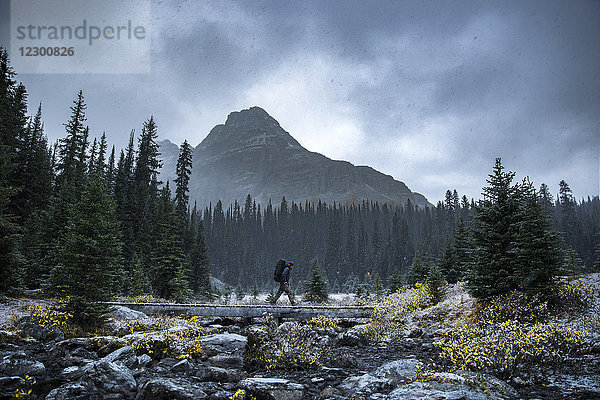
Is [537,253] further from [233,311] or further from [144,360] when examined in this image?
[144,360]

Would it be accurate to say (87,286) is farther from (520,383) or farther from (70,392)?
(520,383)

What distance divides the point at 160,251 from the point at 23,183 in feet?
59.4

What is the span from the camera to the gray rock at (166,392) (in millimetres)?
7266

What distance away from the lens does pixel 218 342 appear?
39.2 ft

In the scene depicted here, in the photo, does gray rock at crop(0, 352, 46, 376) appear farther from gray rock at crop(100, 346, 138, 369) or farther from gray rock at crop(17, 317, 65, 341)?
gray rock at crop(17, 317, 65, 341)

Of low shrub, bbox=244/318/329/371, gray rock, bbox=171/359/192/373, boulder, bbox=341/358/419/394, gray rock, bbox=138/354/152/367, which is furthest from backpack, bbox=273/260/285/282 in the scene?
boulder, bbox=341/358/419/394

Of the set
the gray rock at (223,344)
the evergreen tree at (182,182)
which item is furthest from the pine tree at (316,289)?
the evergreen tree at (182,182)

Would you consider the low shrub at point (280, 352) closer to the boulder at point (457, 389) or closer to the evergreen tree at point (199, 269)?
the boulder at point (457, 389)

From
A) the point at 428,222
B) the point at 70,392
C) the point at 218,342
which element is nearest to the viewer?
the point at 70,392

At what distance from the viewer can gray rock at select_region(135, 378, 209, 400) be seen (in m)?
7.27

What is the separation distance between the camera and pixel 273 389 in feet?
26.0

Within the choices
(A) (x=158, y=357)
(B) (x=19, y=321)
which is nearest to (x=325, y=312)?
(A) (x=158, y=357)

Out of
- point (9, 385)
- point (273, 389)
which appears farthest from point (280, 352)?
point (9, 385)

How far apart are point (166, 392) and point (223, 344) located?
4.67 meters
